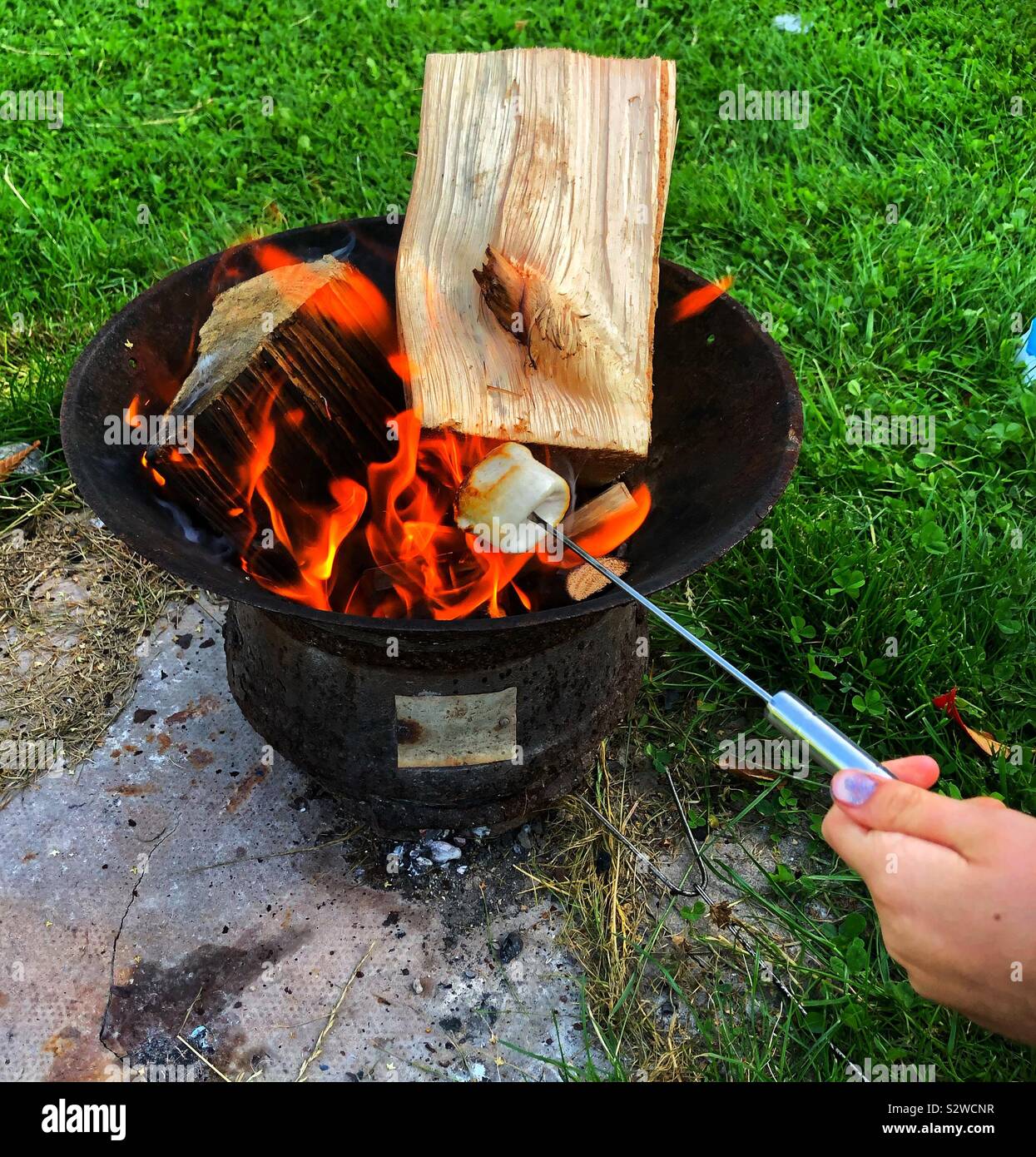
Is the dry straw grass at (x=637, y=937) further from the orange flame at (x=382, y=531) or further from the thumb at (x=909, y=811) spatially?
the thumb at (x=909, y=811)

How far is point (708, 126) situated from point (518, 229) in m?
2.83

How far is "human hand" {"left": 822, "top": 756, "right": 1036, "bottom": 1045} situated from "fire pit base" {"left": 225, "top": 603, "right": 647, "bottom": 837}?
0.80 metres

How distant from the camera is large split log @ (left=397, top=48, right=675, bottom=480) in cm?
204

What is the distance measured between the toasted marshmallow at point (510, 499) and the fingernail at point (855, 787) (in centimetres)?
85

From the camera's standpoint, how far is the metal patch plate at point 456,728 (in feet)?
7.00

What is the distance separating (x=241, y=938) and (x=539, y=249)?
6.05 ft

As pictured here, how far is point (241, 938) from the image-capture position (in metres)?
2.41

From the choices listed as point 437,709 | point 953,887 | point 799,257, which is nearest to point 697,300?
point 437,709

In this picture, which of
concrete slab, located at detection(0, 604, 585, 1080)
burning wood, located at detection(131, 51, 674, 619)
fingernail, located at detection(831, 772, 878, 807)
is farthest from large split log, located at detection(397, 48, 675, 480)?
concrete slab, located at detection(0, 604, 585, 1080)

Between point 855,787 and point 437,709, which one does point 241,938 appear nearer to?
point 437,709

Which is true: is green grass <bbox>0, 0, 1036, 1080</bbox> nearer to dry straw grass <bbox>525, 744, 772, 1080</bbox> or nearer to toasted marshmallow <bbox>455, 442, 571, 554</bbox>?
dry straw grass <bbox>525, 744, 772, 1080</bbox>

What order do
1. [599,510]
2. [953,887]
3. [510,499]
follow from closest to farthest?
[953,887]
[510,499]
[599,510]

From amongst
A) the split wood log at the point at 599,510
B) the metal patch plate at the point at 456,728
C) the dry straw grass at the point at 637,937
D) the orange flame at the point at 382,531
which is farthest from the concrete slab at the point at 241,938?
the split wood log at the point at 599,510

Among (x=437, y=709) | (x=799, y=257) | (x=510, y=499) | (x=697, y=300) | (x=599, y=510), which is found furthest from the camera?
(x=799, y=257)
